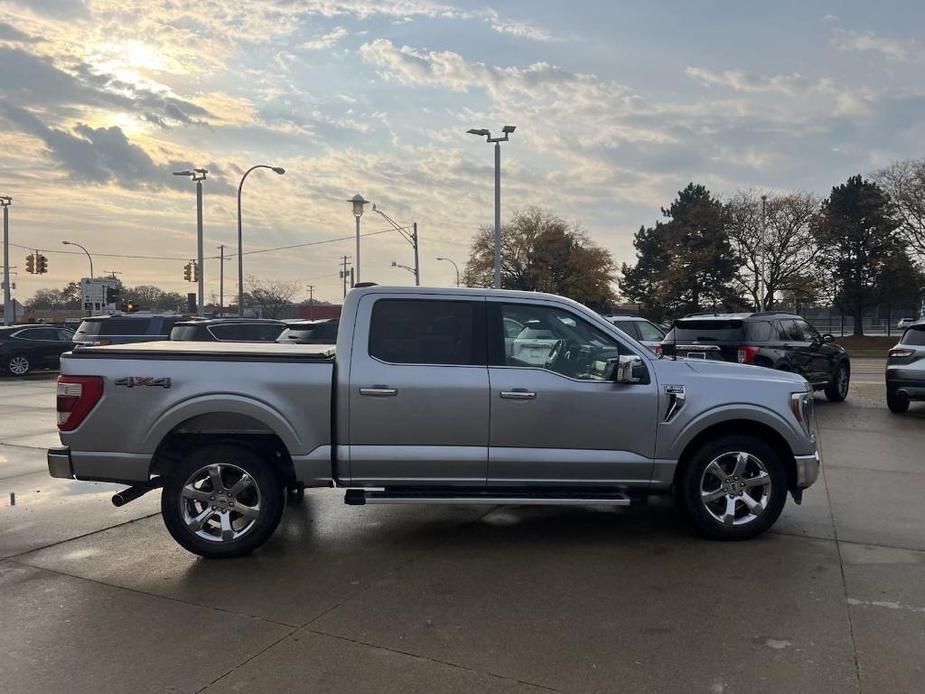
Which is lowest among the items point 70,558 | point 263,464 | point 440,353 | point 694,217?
point 70,558

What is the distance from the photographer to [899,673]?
3.28 metres

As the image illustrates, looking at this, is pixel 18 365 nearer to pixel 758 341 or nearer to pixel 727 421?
pixel 758 341

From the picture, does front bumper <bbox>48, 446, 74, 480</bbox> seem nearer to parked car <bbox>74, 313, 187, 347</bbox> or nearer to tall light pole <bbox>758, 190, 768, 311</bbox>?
parked car <bbox>74, 313, 187, 347</bbox>

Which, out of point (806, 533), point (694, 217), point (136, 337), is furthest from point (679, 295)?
point (806, 533)

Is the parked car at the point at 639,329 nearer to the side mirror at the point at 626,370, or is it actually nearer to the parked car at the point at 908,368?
the parked car at the point at 908,368

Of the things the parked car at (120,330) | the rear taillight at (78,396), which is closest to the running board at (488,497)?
the rear taillight at (78,396)

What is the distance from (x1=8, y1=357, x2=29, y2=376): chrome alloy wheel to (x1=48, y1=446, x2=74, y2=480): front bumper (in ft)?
64.1

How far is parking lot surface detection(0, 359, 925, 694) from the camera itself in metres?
3.32

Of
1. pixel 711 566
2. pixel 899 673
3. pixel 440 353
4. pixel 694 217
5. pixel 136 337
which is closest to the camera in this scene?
pixel 899 673

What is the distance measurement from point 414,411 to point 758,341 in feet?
27.8

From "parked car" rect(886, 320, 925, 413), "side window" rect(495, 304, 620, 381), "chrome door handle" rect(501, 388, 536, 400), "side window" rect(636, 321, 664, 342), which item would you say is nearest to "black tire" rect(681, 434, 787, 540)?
"side window" rect(495, 304, 620, 381)

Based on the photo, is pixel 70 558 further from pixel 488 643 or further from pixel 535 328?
pixel 535 328

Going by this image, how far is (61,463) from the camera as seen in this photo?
4.82 metres

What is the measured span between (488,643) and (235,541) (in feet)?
6.88
